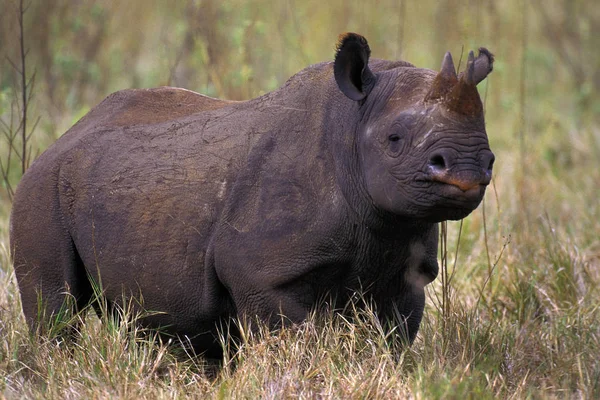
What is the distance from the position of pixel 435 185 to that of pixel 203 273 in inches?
46.8

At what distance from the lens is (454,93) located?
12.4 ft

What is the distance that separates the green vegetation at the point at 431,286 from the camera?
4.11 metres

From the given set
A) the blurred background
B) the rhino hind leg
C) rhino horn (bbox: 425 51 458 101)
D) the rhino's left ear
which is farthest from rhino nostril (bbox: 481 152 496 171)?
the blurred background

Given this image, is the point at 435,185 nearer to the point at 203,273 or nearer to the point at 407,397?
the point at 407,397

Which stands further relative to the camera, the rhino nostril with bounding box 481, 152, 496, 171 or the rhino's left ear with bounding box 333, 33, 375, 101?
the rhino's left ear with bounding box 333, 33, 375, 101

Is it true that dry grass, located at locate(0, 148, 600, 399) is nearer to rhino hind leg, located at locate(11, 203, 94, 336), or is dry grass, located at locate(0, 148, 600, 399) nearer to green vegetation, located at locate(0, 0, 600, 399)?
green vegetation, located at locate(0, 0, 600, 399)

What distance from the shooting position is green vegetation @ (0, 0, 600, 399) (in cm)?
411

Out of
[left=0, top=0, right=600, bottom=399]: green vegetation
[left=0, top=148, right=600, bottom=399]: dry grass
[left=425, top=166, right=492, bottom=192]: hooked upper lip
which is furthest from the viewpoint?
[left=0, top=0, right=600, bottom=399]: green vegetation

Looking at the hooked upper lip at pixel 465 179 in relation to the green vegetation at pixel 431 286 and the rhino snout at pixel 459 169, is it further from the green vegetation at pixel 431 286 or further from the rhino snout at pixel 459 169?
the green vegetation at pixel 431 286

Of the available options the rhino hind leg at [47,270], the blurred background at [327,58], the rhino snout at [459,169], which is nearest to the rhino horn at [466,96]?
the rhino snout at [459,169]

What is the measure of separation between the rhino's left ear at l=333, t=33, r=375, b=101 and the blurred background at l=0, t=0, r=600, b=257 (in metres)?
2.80

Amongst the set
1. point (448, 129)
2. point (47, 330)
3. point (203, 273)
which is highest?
point (448, 129)

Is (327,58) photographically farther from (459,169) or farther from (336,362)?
(459,169)

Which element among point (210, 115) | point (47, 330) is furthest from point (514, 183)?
point (47, 330)
